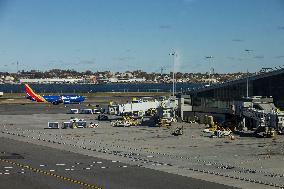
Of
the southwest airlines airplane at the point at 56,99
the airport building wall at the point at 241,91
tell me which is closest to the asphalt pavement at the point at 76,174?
the airport building wall at the point at 241,91

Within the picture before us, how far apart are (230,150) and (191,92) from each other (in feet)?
151

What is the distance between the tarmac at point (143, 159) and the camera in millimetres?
38438

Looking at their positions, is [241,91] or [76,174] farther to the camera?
[241,91]

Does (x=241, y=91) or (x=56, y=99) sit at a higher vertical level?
→ (x=241, y=91)

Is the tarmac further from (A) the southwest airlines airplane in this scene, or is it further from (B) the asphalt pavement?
(A) the southwest airlines airplane

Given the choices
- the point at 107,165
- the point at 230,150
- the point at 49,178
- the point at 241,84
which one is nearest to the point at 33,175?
the point at 49,178

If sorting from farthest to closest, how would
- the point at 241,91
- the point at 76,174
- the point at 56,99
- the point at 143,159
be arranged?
the point at 56,99, the point at 241,91, the point at 143,159, the point at 76,174

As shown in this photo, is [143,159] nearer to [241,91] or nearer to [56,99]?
[241,91]

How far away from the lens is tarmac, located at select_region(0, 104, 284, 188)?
38.4 metres

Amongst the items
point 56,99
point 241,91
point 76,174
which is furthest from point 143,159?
point 56,99

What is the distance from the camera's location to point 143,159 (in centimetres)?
5075

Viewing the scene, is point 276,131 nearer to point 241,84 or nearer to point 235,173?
point 241,84

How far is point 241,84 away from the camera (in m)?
93.4

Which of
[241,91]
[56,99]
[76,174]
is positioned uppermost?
[241,91]
